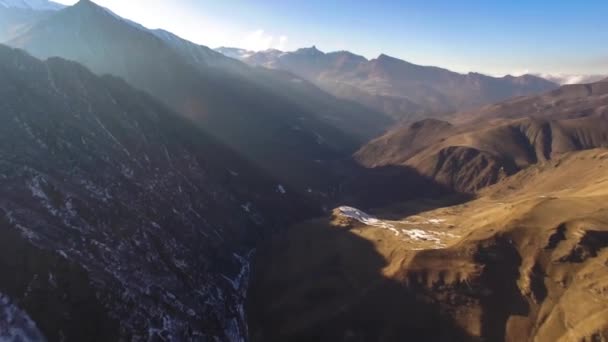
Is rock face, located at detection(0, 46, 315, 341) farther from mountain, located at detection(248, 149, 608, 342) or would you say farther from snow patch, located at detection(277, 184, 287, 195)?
mountain, located at detection(248, 149, 608, 342)

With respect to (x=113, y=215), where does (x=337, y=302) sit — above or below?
below

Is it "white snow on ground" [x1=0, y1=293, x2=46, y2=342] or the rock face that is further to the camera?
the rock face

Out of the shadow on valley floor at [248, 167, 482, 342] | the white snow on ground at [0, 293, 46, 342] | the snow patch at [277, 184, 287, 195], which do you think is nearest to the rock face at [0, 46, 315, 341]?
the white snow on ground at [0, 293, 46, 342]

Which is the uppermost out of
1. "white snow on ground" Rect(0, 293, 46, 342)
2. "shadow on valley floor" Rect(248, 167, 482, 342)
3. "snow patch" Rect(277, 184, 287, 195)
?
"white snow on ground" Rect(0, 293, 46, 342)

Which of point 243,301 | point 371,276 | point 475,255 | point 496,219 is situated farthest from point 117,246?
point 496,219

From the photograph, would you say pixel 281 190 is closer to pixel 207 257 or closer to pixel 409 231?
pixel 409 231

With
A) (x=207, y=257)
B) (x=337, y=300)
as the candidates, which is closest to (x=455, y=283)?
(x=337, y=300)

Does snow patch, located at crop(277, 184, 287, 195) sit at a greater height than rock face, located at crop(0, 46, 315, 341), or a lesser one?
lesser

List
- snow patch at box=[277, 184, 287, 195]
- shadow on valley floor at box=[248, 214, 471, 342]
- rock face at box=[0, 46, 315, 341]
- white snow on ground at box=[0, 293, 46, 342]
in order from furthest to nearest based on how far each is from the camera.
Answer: snow patch at box=[277, 184, 287, 195] < shadow on valley floor at box=[248, 214, 471, 342] < rock face at box=[0, 46, 315, 341] < white snow on ground at box=[0, 293, 46, 342]
